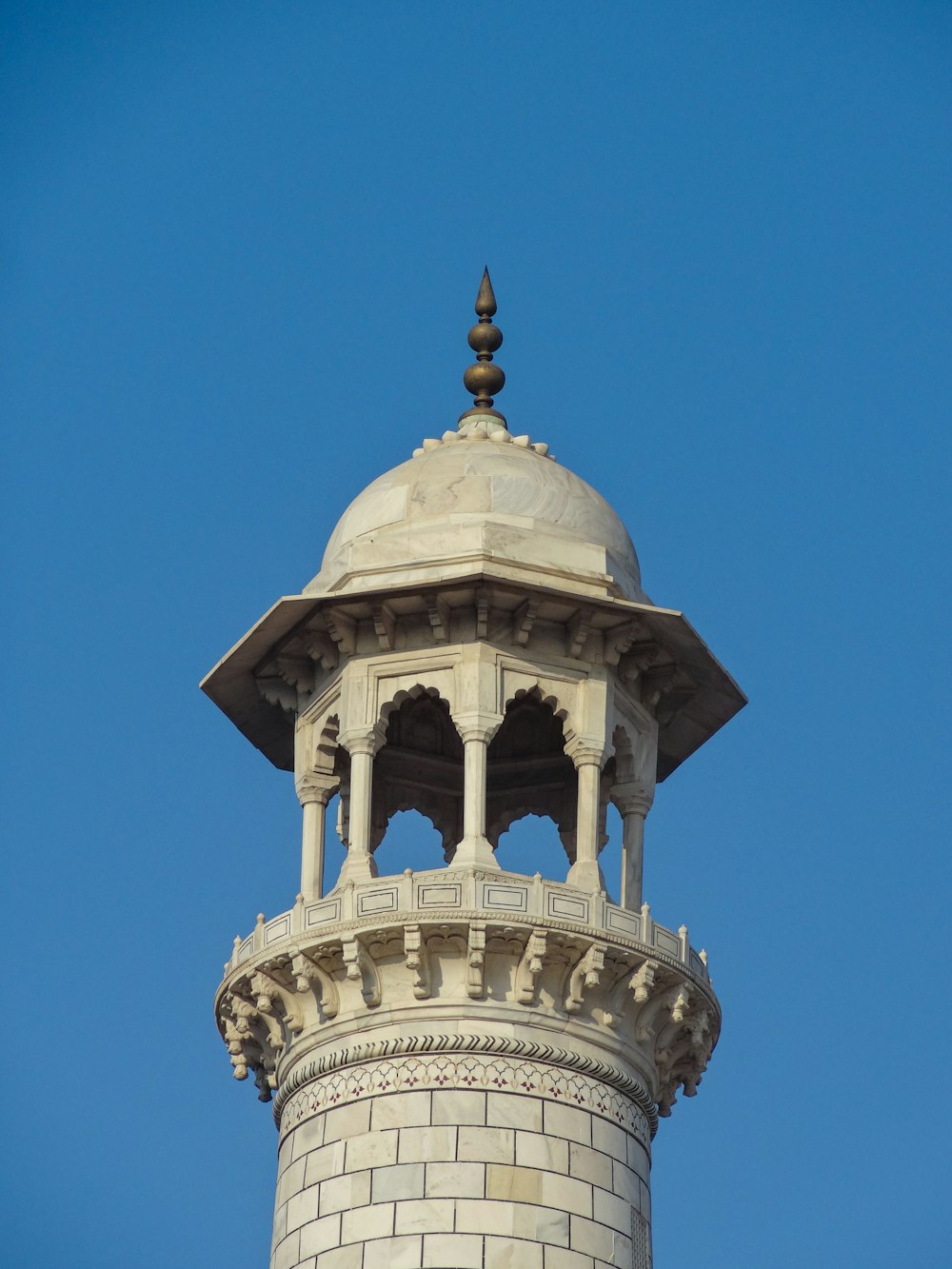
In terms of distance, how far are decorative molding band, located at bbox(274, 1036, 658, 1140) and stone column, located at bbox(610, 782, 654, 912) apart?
2888 millimetres

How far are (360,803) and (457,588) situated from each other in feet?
9.21

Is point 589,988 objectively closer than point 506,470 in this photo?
Yes

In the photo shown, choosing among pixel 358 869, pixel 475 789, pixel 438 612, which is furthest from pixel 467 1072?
pixel 438 612

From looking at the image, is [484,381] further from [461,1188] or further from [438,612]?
[461,1188]

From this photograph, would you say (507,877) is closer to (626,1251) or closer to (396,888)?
(396,888)

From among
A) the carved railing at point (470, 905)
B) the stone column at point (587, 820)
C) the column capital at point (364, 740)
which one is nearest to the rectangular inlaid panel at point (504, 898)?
the carved railing at point (470, 905)

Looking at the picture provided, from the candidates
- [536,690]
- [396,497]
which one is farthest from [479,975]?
[396,497]

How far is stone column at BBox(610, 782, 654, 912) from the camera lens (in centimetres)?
4278

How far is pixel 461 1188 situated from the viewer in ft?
128

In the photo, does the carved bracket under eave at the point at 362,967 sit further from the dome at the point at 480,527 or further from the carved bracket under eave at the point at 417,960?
the dome at the point at 480,527

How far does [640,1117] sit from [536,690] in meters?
5.24

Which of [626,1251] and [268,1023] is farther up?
[268,1023]

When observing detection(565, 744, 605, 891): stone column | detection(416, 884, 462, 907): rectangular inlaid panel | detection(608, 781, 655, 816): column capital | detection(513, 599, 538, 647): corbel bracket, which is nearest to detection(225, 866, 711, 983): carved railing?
detection(416, 884, 462, 907): rectangular inlaid panel

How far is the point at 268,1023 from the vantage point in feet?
137
